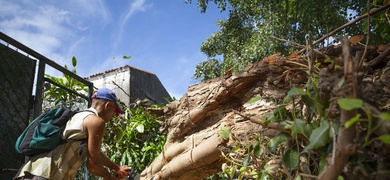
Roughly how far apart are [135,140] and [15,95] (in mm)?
3026

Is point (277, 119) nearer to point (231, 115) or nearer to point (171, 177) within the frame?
point (231, 115)

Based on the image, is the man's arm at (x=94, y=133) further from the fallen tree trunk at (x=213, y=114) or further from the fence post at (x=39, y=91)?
the fence post at (x=39, y=91)

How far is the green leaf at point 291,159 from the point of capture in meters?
1.47

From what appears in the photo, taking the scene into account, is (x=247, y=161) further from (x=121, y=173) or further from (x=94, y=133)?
(x=121, y=173)

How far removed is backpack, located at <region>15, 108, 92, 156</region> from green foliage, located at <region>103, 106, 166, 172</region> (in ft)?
9.52

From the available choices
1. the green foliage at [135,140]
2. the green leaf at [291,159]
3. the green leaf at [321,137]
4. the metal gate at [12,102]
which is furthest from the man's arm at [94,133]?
the green foliage at [135,140]

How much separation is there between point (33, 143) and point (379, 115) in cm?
238

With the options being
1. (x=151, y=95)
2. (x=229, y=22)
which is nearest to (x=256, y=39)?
(x=229, y=22)

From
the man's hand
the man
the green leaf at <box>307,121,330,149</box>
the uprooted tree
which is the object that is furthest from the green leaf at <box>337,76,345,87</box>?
the man's hand

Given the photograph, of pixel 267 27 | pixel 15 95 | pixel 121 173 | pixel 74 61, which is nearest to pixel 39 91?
pixel 15 95

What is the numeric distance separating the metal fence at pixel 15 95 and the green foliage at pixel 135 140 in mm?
2461

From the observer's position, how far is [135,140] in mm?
5973

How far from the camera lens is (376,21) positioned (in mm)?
3104

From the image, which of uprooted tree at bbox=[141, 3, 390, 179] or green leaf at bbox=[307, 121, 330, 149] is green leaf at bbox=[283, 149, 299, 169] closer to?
uprooted tree at bbox=[141, 3, 390, 179]
